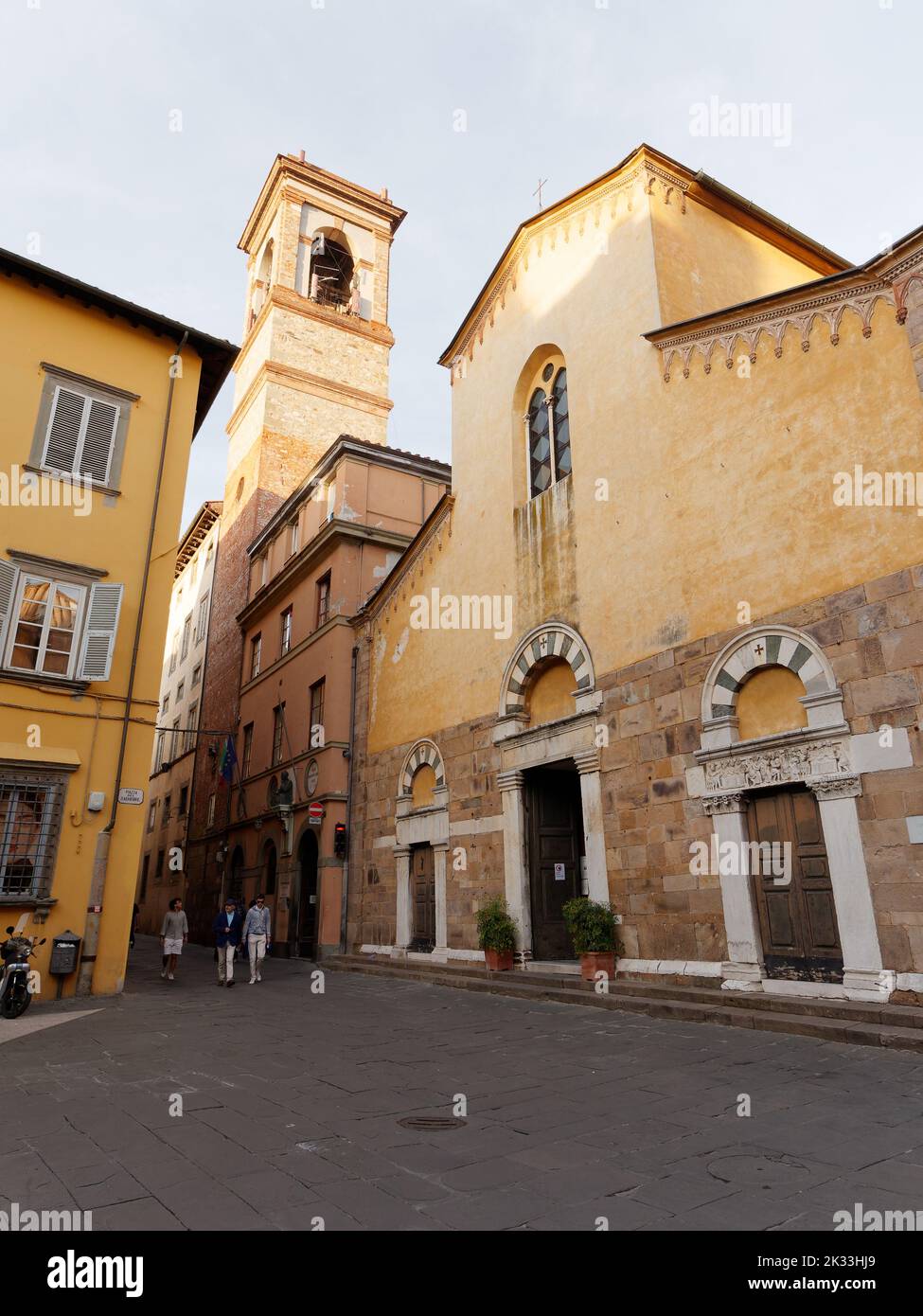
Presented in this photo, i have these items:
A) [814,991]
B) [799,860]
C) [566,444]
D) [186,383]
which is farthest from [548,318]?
[814,991]

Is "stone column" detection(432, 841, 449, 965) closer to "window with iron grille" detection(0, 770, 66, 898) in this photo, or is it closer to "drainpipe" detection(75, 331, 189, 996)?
"drainpipe" detection(75, 331, 189, 996)

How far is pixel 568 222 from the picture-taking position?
47.5 feet

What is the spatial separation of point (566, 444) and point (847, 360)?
5440 mm

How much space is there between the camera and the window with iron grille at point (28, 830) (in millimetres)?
11539

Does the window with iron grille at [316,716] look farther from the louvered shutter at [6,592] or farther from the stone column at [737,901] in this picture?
the stone column at [737,901]

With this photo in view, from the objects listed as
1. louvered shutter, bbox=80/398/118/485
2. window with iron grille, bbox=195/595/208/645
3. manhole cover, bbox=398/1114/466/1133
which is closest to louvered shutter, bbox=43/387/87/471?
louvered shutter, bbox=80/398/118/485

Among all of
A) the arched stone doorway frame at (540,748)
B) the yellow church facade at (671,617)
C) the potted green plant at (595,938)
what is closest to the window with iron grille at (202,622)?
the yellow church facade at (671,617)

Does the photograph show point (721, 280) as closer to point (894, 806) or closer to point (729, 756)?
point (729, 756)

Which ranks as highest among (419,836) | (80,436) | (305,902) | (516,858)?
(80,436)

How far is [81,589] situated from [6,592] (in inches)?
42.7

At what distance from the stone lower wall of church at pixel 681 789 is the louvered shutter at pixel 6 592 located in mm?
7474

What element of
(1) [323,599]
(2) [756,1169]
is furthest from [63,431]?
(2) [756,1169]

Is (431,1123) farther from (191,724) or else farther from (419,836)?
(191,724)

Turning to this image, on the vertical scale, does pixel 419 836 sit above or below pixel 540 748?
below
